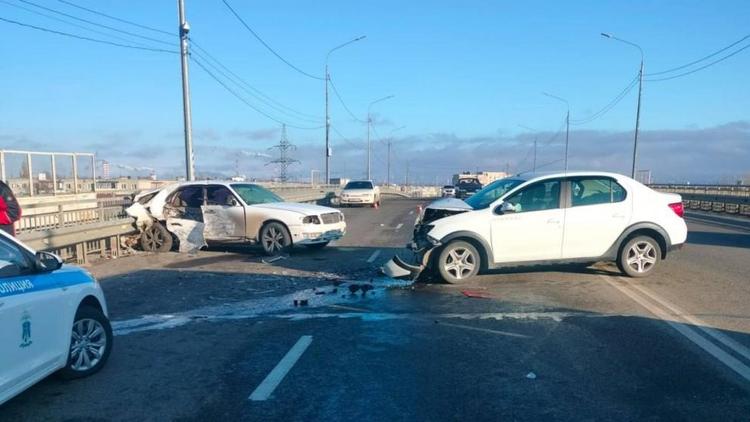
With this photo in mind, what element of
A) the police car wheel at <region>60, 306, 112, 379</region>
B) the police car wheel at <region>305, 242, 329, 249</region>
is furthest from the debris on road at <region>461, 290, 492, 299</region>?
the police car wheel at <region>305, 242, 329, 249</region>

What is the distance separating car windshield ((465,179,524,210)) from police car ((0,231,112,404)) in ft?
19.7

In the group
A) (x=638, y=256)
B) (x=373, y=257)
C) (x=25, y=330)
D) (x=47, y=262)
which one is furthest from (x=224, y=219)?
(x=25, y=330)

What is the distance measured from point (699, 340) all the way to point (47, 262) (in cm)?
616

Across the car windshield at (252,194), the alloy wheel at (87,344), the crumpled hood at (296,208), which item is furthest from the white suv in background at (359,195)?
the alloy wheel at (87,344)

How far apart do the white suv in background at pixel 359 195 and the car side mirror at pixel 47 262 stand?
28.7 m

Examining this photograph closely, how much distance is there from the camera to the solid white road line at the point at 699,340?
16.8 ft

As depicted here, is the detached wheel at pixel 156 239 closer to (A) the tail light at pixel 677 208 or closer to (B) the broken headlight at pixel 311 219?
(B) the broken headlight at pixel 311 219

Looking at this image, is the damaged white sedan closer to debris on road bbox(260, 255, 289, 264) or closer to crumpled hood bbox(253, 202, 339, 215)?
crumpled hood bbox(253, 202, 339, 215)

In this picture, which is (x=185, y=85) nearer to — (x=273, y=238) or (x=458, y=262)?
(x=273, y=238)

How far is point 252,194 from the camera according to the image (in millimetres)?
13680

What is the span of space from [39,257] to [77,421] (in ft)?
4.63

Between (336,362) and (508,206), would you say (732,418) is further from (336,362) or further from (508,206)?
(508,206)

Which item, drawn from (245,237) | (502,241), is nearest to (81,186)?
(245,237)

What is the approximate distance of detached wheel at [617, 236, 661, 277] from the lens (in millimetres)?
9383
